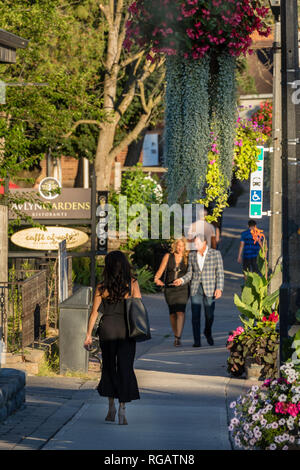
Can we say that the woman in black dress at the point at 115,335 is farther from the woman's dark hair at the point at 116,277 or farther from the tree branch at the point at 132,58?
the tree branch at the point at 132,58

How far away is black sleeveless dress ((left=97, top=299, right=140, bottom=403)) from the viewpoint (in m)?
8.23

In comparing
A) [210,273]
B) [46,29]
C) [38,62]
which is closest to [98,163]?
[38,62]

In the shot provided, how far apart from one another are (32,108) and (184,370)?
26.0ft

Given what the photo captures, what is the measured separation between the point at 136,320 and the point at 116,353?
419 millimetres

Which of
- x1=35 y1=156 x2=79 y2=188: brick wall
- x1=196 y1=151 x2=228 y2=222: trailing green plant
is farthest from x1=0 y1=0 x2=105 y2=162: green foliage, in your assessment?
x1=35 y1=156 x2=79 y2=188: brick wall

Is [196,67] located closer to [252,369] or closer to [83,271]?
[252,369]

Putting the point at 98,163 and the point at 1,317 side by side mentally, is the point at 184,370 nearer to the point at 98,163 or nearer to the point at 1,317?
the point at 1,317

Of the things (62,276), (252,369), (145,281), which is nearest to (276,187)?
(252,369)

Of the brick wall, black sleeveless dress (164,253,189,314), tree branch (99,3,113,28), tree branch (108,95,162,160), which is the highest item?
tree branch (99,3,113,28)

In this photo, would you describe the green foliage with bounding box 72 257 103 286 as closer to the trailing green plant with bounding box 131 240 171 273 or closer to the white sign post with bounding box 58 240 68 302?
the trailing green plant with bounding box 131 240 171 273

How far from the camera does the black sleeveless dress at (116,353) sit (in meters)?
8.23

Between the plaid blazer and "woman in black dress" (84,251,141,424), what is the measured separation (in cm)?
541

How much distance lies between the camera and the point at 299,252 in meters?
7.06

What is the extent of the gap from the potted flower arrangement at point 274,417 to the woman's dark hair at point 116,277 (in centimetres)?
204
